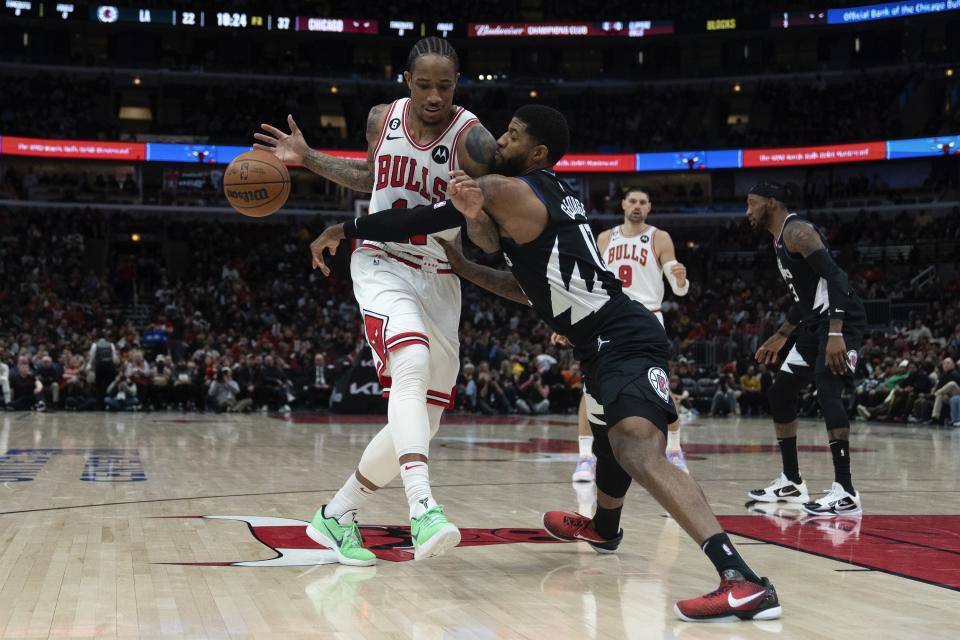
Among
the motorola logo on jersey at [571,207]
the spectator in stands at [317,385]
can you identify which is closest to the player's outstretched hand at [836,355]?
the motorola logo on jersey at [571,207]

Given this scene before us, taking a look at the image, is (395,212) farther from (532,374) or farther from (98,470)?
(532,374)

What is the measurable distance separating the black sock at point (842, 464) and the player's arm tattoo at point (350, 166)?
→ 336cm

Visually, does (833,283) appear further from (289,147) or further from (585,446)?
(289,147)

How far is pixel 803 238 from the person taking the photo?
648 cm

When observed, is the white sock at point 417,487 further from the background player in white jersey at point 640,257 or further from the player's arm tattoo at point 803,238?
the background player in white jersey at point 640,257

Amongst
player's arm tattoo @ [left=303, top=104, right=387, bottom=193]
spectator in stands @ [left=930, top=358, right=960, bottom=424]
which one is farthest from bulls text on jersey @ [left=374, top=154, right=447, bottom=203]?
spectator in stands @ [left=930, top=358, right=960, bottom=424]

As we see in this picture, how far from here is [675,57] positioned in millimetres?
43094

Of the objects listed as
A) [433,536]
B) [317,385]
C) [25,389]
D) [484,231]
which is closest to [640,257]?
[484,231]

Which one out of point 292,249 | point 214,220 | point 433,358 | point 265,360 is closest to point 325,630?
point 433,358

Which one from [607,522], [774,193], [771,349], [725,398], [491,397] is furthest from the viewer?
[725,398]

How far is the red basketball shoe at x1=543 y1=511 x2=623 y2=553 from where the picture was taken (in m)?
4.73

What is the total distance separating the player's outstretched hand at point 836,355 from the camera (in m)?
6.23

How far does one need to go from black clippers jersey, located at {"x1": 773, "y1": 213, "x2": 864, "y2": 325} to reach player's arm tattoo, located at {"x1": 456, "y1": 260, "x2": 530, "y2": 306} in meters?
2.73

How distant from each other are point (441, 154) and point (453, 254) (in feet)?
1.48
